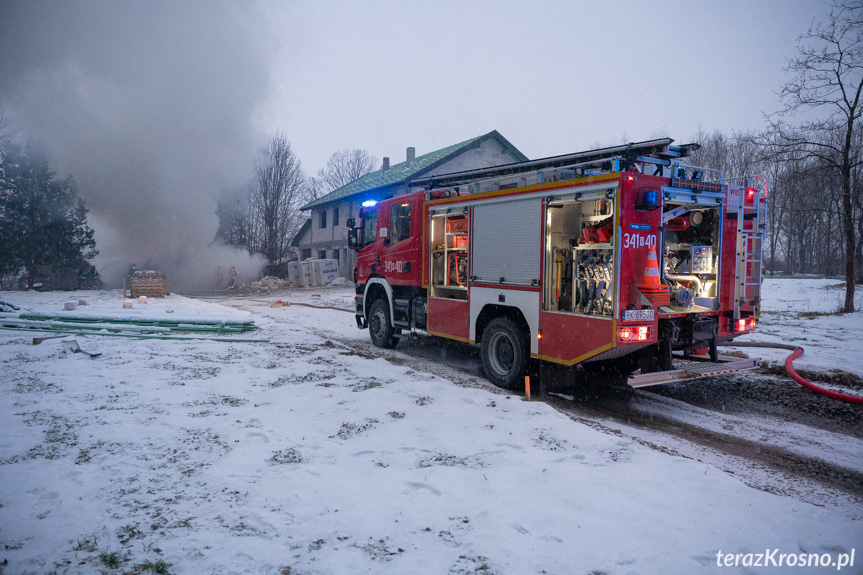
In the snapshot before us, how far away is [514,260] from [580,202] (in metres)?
1.14

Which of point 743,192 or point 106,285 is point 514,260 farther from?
point 106,285

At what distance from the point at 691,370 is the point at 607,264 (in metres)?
1.59

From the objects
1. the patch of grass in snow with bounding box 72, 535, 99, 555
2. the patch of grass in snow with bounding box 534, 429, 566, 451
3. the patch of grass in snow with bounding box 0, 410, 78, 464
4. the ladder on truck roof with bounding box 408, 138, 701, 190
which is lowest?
the patch of grass in snow with bounding box 72, 535, 99, 555

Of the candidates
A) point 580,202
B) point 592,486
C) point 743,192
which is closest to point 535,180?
point 580,202

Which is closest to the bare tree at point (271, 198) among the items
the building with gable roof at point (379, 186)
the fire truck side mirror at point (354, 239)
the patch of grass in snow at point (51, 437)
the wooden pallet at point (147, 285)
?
the building with gable roof at point (379, 186)

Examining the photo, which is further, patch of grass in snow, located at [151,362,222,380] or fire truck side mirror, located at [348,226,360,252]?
fire truck side mirror, located at [348,226,360,252]

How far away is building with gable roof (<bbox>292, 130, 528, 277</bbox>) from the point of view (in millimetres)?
26531

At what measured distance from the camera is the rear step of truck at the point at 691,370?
18.2 ft

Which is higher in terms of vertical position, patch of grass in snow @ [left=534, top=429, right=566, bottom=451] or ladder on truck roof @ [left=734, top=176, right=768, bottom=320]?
ladder on truck roof @ [left=734, top=176, right=768, bottom=320]

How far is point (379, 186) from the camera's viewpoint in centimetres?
2905

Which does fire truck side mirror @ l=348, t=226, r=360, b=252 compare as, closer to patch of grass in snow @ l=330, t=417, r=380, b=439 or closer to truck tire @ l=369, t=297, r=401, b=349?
truck tire @ l=369, t=297, r=401, b=349

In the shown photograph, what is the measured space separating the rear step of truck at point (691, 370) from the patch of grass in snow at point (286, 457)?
3.56 m

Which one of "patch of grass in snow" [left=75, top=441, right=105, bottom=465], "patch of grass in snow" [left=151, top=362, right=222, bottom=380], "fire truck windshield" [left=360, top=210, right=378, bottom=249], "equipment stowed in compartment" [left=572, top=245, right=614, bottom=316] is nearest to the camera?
"patch of grass in snow" [left=75, top=441, right=105, bottom=465]
